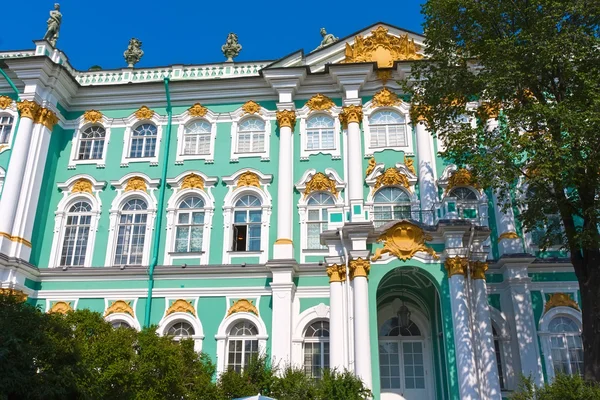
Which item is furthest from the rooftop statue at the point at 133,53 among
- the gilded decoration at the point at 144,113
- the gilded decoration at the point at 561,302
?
the gilded decoration at the point at 561,302

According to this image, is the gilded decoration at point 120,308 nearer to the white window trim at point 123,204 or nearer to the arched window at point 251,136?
the white window trim at point 123,204

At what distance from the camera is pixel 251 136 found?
1877 cm

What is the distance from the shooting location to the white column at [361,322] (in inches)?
498

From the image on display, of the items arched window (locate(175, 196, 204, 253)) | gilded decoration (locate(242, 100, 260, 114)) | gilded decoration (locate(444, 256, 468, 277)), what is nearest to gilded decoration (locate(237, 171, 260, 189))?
arched window (locate(175, 196, 204, 253))

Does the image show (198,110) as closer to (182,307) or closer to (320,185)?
(320,185)

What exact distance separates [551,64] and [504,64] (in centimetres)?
96

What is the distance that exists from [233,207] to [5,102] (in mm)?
8436

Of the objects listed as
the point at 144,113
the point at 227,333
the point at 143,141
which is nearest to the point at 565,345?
the point at 227,333

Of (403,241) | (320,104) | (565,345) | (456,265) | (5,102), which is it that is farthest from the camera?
(5,102)

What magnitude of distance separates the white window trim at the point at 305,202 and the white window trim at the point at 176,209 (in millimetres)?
2734

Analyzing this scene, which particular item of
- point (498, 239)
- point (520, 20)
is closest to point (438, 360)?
point (498, 239)

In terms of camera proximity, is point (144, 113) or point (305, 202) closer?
point (305, 202)

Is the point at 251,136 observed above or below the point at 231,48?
below

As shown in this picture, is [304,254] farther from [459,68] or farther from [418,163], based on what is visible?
[459,68]
